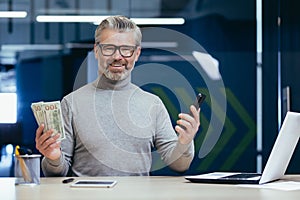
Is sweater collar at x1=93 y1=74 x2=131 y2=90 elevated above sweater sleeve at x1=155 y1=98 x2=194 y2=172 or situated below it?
above

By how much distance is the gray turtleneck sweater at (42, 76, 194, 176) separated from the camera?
94.2 inches

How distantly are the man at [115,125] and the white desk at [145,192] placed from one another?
371 mm

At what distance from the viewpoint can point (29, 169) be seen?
1931 millimetres

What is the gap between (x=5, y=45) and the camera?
4238 millimetres

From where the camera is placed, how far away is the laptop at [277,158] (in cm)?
189

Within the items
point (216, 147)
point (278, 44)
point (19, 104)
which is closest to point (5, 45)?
point (19, 104)

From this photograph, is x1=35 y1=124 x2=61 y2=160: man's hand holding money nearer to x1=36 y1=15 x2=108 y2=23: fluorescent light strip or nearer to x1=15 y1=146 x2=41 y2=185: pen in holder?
x1=15 y1=146 x2=41 y2=185: pen in holder

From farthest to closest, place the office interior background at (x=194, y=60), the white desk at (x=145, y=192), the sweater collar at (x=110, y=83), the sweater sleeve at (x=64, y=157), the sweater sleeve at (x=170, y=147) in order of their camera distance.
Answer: the office interior background at (x=194, y=60) → the sweater collar at (x=110, y=83) → the sweater sleeve at (x=170, y=147) → the sweater sleeve at (x=64, y=157) → the white desk at (x=145, y=192)

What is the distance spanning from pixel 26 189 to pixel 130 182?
1.27 feet

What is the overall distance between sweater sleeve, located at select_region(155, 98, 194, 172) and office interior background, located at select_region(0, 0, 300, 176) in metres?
1.67

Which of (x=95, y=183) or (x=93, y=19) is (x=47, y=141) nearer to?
(x=95, y=183)

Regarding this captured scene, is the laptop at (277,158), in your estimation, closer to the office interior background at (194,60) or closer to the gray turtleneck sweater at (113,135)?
the gray turtleneck sweater at (113,135)

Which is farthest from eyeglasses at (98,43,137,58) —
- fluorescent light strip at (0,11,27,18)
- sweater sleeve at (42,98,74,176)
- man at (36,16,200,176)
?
fluorescent light strip at (0,11,27,18)

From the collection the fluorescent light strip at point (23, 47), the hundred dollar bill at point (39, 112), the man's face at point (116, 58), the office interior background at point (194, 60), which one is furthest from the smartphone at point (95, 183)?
the fluorescent light strip at point (23, 47)
